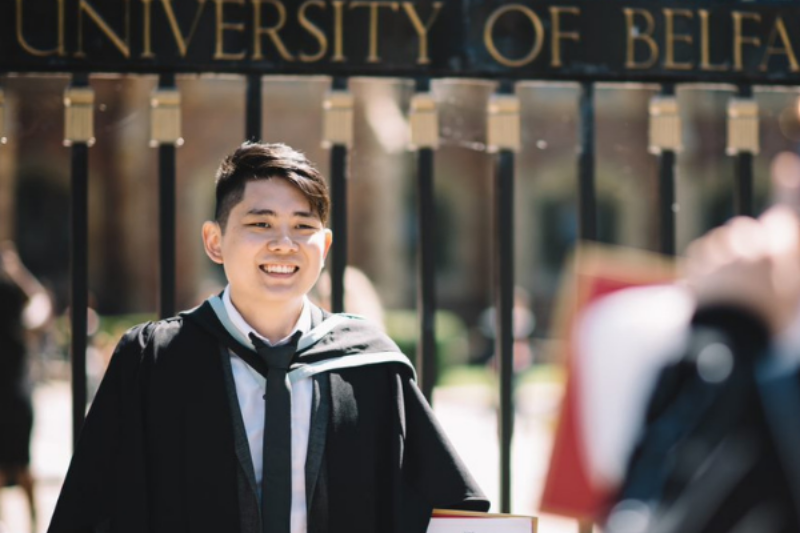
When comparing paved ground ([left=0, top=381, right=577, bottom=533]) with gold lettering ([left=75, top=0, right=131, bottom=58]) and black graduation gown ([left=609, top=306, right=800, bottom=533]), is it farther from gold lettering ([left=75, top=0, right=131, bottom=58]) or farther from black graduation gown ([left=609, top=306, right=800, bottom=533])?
black graduation gown ([left=609, top=306, right=800, bottom=533])

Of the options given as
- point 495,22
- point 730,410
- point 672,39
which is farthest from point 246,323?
point 672,39

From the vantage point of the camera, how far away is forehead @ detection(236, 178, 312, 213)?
2484 mm

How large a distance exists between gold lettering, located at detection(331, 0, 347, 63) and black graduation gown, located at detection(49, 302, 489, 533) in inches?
38.7

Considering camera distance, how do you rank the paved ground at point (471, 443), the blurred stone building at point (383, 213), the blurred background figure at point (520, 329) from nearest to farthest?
the paved ground at point (471, 443) < the blurred background figure at point (520, 329) < the blurred stone building at point (383, 213)

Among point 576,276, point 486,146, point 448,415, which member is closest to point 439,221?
point 448,415

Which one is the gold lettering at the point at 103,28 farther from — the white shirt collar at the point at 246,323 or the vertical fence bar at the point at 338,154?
the white shirt collar at the point at 246,323

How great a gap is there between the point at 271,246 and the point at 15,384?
11.7 feet

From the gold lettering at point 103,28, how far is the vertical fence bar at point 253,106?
1.19 ft

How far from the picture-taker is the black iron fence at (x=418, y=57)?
10.2ft

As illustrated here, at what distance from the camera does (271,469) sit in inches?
92.2

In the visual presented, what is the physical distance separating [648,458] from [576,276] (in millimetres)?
278

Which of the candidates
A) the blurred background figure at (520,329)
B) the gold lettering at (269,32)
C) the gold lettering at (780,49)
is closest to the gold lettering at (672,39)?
the gold lettering at (780,49)

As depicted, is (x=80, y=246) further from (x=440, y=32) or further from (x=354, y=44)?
(x=440, y=32)

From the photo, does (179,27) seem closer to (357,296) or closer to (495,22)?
(495,22)
